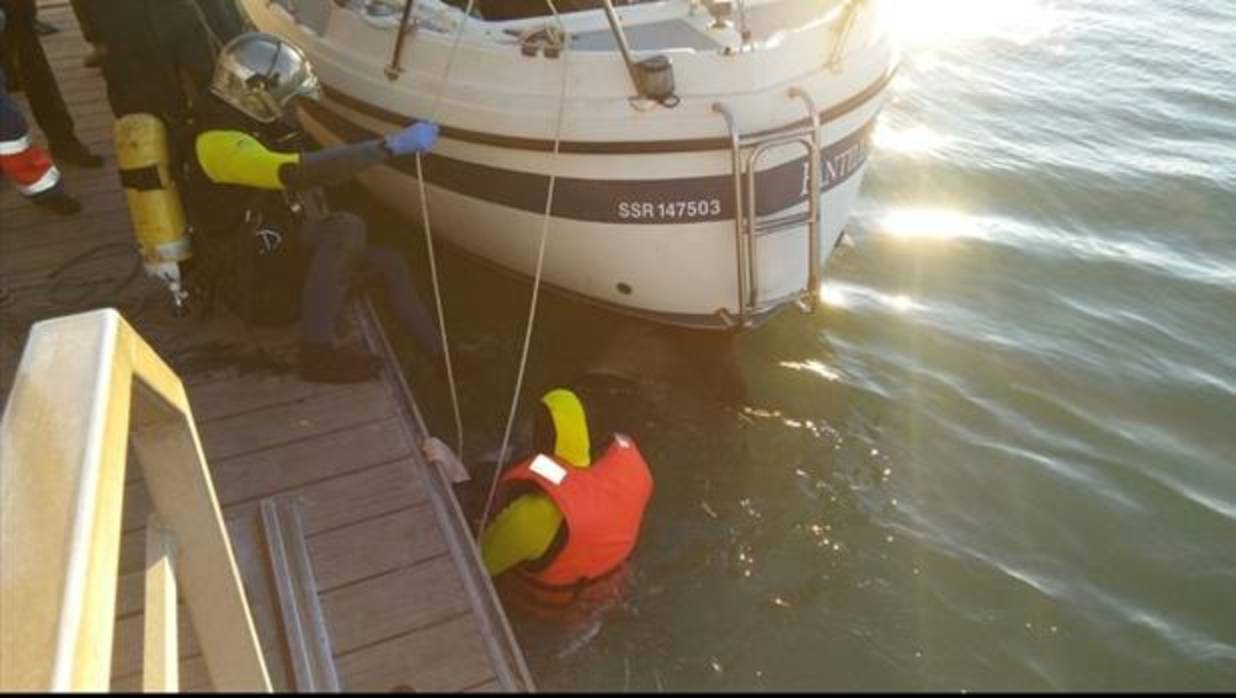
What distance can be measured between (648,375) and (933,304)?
2.01 m

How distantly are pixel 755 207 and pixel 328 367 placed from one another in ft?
6.38

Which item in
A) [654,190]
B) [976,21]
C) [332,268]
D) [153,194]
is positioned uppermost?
[153,194]

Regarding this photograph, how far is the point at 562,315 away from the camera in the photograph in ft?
17.6

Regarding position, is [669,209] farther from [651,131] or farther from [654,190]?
[651,131]

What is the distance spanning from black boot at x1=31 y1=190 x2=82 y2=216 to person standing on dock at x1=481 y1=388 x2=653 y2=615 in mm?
3447

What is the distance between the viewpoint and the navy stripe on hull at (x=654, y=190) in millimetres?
3957

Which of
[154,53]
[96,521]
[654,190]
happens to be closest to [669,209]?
→ [654,190]

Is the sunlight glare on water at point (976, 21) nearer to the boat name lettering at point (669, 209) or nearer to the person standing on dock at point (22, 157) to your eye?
the boat name lettering at point (669, 209)

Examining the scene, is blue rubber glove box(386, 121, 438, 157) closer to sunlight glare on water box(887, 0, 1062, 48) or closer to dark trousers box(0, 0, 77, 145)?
dark trousers box(0, 0, 77, 145)

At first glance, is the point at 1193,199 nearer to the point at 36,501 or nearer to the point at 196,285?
the point at 196,285

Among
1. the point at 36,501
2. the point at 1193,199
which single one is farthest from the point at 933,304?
the point at 36,501

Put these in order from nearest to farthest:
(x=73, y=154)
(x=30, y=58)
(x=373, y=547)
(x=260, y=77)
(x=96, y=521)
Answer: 1. (x=96, y=521)
2. (x=373, y=547)
3. (x=260, y=77)
4. (x=30, y=58)
5. (x=73, y=154)

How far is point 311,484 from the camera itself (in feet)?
11.2

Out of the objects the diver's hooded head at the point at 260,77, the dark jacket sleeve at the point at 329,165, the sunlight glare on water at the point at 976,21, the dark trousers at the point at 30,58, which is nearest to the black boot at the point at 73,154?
the dark trousers at the point at 30,58
